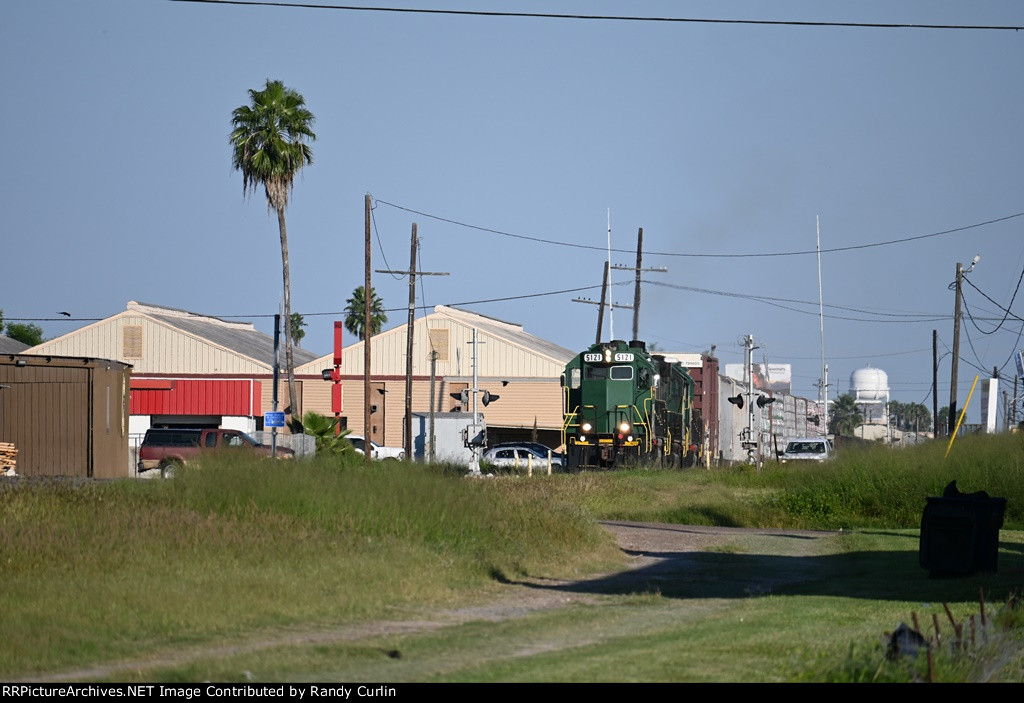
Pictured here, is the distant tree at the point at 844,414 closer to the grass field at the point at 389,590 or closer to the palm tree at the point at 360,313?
the palm tree at the point at 360,313

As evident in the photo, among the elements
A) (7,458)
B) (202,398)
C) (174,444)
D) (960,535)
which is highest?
(202,398)

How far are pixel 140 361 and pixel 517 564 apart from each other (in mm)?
54282

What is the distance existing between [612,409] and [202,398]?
3647 cm

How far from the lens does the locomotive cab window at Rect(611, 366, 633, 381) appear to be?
107 feet

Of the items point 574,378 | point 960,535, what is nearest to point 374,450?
point 574,378

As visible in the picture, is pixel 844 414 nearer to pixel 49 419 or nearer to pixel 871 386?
pixel 871 386

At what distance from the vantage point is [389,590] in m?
12.2

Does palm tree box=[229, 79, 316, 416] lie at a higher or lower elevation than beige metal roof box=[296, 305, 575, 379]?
higher

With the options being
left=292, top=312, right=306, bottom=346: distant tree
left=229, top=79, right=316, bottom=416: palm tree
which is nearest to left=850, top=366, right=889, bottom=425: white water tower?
left=292, top=312, right=306, bottom=346: distant tree

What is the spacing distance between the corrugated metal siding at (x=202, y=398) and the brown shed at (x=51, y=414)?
24.9 metres

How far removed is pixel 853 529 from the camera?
72.2 feet

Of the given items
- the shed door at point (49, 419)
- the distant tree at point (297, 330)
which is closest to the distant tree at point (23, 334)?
the distant tree at point (297, 330)

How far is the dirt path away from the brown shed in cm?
2220

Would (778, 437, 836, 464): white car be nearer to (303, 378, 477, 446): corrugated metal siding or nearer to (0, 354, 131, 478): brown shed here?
(303, 378, 477, 446): corrugated metal siding
